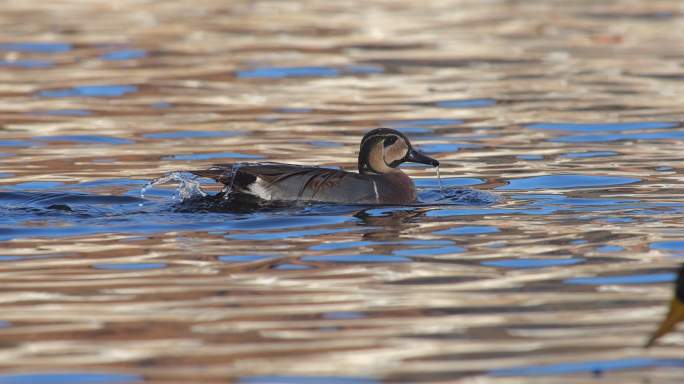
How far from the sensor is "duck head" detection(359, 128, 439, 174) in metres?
11.4

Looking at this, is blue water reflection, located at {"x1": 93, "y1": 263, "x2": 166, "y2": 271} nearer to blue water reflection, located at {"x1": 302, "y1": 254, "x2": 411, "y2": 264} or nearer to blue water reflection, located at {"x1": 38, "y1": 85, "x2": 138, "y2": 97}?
blue water reflection, located at {"x1": 302, "y1": 254, "x2": 411, "y2": 264}

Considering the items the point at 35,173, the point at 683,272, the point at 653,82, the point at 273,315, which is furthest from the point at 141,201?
the point at 653,82

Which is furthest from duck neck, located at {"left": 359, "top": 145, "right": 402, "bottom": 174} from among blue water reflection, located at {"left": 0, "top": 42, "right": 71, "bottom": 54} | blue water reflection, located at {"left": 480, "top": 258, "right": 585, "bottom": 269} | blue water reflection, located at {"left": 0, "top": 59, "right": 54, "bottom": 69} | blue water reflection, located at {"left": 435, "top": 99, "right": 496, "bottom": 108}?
blue water reflection, located at {"left": 0, "top": 42, "right": 71, "bottom": 54}

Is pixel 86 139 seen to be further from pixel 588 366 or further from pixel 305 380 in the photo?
pixel 588 366

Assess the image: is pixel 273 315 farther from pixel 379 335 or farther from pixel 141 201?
pixel 141 201

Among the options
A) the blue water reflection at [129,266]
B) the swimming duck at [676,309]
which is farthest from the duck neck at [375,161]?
the swimming duck at [676,309]

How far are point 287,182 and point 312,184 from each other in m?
0.18

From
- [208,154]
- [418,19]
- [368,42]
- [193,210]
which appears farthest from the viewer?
[418,19]

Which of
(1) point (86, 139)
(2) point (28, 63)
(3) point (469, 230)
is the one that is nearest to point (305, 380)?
(3) point (469, 230)

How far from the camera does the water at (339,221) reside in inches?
262

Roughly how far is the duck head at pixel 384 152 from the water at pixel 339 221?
0.40 meters

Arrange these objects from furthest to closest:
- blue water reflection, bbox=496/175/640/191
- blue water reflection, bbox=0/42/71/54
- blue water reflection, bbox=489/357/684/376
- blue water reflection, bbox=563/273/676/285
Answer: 1. blue water reflection, bbox=0/42/71/54
2. blue water reflection, bbox=496/175/640/191
3. blue water reflection, bbox=563/273/676/285
4. blue water reflection, bbox=489/357/684/376

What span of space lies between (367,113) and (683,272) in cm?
1139

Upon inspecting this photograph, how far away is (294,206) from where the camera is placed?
1074 centimetres
